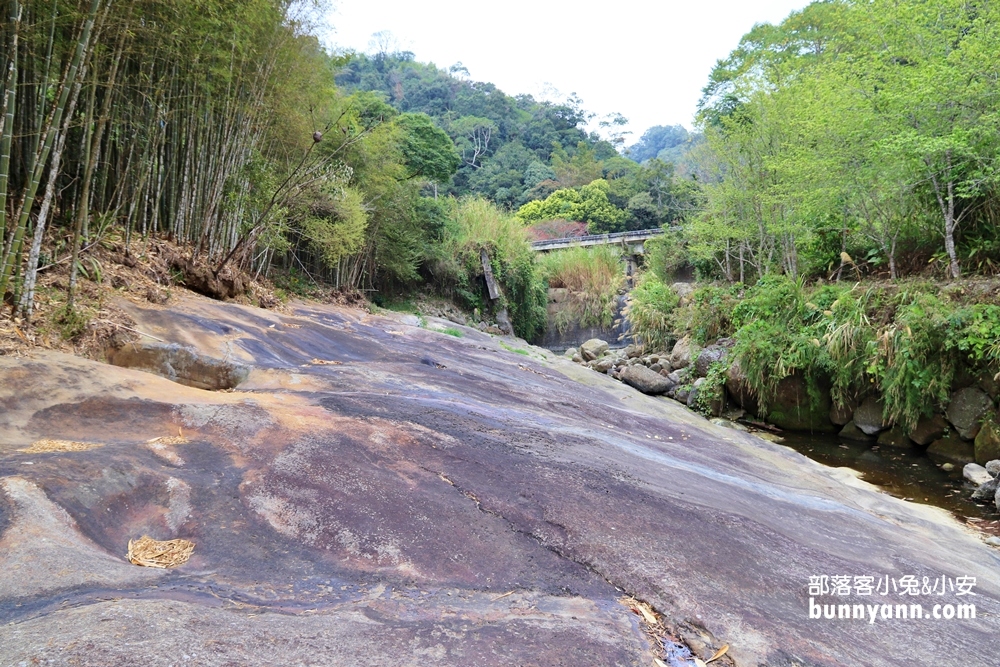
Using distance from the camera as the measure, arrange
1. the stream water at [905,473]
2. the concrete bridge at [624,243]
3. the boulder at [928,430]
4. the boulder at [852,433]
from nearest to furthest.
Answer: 1. the stream water at [905,473]
2. the boulder at [928,430]
3. the boulder at [852,433]
4. the concrete bridge at [624,243]

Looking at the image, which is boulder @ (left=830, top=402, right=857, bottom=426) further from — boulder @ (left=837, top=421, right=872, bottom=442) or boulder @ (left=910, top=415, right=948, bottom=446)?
boulder @ (left=910, top=415, right=948, bottom=446)

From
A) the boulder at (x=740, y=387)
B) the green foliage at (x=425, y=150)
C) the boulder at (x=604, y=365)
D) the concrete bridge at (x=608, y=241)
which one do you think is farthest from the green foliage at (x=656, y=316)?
the concrete bridge at (x=608, y=241)

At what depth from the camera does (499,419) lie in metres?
3.69

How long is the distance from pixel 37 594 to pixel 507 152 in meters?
39.0

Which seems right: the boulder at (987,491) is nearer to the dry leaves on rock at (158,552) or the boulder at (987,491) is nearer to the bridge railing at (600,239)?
the dry leaves on rock at (158,552)

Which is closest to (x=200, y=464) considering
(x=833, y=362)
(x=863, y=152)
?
(x=833, y=362)

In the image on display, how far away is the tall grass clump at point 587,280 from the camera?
Result: 63.4 feet

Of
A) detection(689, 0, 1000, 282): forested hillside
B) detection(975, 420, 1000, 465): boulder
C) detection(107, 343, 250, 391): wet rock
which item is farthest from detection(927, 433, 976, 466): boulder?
→ detection(107, 343, 250, 391): wet rock

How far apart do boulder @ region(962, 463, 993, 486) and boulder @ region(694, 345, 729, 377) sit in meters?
3.78

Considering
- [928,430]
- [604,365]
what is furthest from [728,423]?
[604,365]

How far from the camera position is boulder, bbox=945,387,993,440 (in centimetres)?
568

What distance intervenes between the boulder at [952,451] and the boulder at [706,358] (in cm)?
317

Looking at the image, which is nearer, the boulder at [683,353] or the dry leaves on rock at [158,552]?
the dry leaves on rock at [158,552]

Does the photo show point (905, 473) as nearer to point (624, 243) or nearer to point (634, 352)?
point (634, 352)
